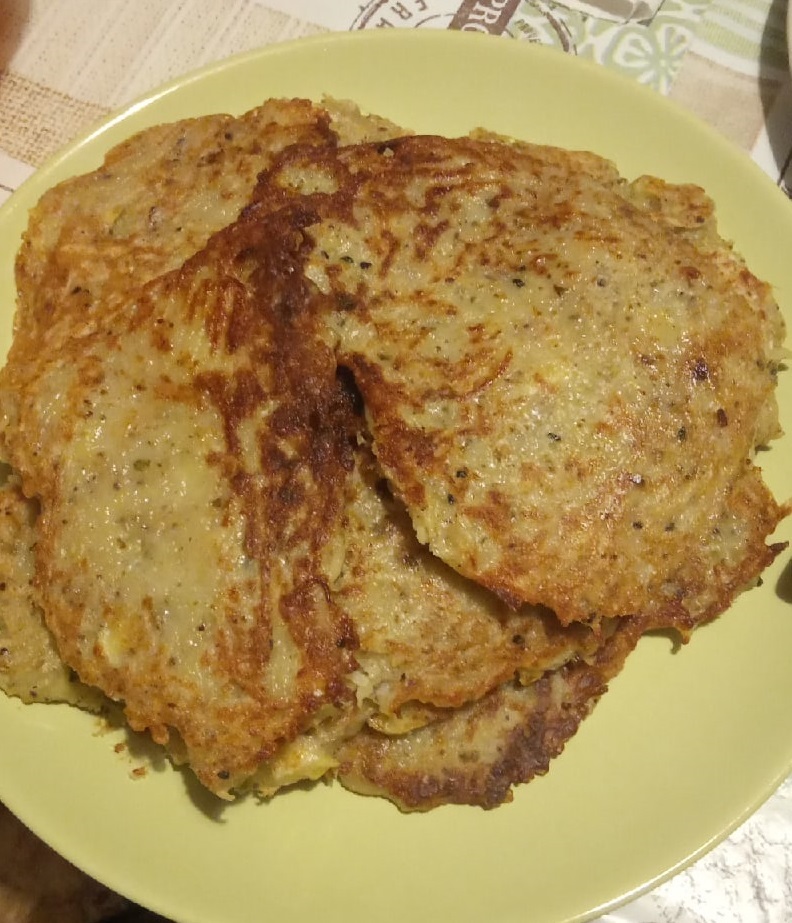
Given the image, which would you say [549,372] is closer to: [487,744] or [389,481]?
[389,481]

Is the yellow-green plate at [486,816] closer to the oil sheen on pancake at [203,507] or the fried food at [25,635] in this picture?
the fried food at [25,635]

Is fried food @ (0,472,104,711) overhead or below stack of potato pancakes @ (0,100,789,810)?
below

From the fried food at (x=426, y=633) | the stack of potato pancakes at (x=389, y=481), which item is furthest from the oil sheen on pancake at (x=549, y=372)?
the fried food at (x=426, y=633)

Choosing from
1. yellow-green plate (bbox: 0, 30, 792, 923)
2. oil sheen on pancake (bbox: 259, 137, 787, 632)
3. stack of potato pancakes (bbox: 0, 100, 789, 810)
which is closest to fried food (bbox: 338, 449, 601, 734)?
stack of potato pancakes (bbox: 0, 100, 789, 810)

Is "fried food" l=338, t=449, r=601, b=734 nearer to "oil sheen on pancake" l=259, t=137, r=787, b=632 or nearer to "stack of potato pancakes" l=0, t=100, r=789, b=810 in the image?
"stack of potato pancakes" l=0, t=100, r=789, b=810

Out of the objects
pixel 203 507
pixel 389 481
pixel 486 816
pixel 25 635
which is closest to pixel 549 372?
pixel 389 481

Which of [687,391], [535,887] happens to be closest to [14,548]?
[535,887]

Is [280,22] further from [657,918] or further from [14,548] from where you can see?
[657,918]

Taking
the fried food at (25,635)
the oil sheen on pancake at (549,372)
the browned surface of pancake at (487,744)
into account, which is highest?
the oil sheen on pancake at (549,372)
